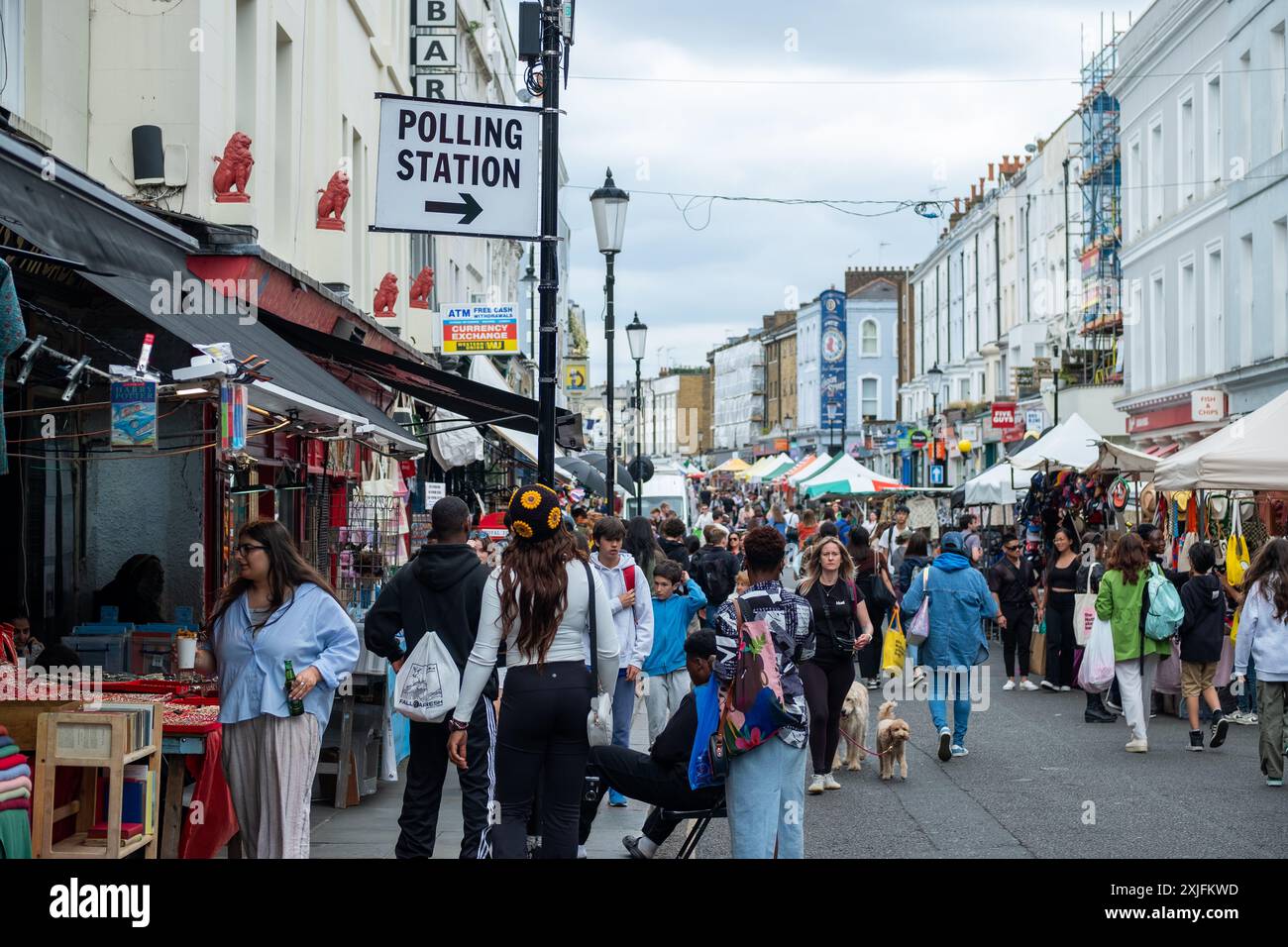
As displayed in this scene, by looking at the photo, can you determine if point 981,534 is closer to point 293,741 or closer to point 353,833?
point 353,833

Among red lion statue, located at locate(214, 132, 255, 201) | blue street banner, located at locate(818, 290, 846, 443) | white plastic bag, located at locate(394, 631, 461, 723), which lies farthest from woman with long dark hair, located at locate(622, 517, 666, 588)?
blue street banner, located at locate(818, 290, 846, 443)

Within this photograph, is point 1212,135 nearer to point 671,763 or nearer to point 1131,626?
point 1131,626

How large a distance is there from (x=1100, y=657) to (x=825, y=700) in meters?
3.82

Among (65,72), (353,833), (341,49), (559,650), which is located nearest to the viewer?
(559,650)

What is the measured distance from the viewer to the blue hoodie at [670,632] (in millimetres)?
10977

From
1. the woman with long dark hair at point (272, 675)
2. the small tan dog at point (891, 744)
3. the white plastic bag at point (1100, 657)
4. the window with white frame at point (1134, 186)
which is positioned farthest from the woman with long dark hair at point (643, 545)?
the window with white frame at point (1134, 186)

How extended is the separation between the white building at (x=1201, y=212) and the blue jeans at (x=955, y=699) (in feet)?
48.9

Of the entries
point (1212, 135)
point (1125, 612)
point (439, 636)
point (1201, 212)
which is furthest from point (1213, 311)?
point (439, 636)

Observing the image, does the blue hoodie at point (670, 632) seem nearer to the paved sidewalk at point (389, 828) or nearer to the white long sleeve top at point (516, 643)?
the paved sidewalk at point (389, 828)

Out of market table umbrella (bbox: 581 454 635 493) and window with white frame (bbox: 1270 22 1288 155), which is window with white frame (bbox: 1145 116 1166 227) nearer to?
window with white frame (bbox: 1270 22 1288 155)

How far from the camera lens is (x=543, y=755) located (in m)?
6.62

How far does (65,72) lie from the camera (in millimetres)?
11633
